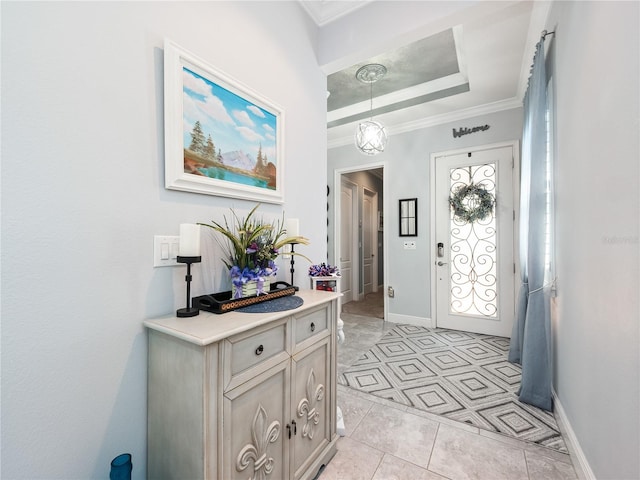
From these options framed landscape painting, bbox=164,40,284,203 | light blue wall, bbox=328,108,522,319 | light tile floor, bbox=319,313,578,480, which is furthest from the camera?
light blue wall, bbox=328,108,522,319

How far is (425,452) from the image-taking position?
1.53 meters

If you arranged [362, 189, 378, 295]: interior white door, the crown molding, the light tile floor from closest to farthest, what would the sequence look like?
the light tile floor, the crown molding, [362, 189, 378, 295]: interior white door

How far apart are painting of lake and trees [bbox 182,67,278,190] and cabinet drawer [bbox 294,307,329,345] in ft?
2.54

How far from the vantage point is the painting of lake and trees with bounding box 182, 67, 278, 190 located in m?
1.22

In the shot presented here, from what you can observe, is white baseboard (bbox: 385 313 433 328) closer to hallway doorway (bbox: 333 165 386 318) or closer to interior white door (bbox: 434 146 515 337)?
interior white door (bbox: 434 146 515 337)

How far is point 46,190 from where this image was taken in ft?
2.77

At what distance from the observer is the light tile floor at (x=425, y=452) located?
A: 1384 mm

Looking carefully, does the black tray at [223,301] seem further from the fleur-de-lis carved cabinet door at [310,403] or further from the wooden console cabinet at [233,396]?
the fleur-de-lis carved cabinet door at [310,403]

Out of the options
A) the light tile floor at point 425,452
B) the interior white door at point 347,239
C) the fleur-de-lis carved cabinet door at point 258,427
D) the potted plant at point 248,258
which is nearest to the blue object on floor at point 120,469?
the fleur-de-lis carved cabinet door at point 258,427

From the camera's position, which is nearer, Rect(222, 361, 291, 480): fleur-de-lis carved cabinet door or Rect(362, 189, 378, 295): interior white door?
Rect(222, 361, 291, 480): fleur-de-lis carved cabinet door

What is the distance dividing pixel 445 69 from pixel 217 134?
257 centimetres

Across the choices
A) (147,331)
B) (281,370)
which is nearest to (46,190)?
(147,331)

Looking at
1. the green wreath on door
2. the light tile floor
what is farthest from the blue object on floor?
the green wreath on door

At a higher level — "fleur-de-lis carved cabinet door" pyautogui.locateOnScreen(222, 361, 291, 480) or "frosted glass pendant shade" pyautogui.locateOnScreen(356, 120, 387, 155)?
"frosted glass pendant shade" pyautogui.locateOnScreen(356, 120, 387, 155)
